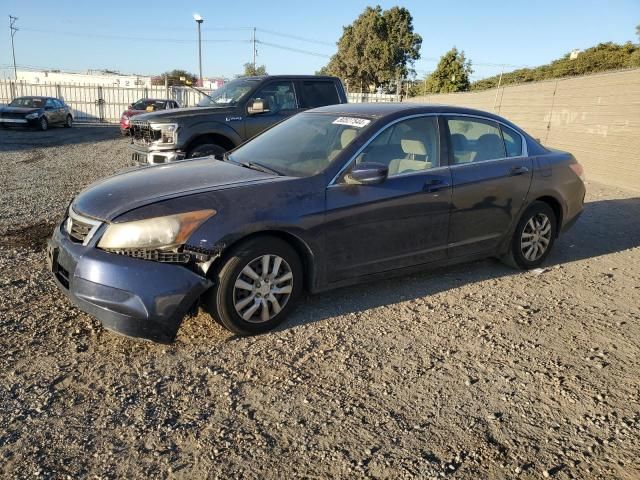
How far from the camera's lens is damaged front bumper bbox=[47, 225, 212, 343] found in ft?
10.4

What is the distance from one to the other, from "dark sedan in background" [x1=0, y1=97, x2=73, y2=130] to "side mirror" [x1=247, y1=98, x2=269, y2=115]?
1719 cm

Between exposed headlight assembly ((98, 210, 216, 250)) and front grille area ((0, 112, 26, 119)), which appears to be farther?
front grille area ((0, 112, 26, 119))

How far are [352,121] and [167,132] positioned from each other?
4031mm

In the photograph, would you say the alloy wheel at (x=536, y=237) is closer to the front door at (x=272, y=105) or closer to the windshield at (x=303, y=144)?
the windshield at (x=303, y=144)

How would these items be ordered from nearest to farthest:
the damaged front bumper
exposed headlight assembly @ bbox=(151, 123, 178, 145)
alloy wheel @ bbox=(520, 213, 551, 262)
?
the damaged front bumper
alloy wheel @ bbox=(520, 213, 551, 262)
exposed headlight assembly @ bbox=(151, 123, 178, 145)

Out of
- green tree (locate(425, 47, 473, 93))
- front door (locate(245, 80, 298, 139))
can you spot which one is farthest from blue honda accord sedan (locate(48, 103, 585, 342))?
green tree (locate(425, 47, 473, 93))

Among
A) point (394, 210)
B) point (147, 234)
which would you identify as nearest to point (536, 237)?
point (394, 210)

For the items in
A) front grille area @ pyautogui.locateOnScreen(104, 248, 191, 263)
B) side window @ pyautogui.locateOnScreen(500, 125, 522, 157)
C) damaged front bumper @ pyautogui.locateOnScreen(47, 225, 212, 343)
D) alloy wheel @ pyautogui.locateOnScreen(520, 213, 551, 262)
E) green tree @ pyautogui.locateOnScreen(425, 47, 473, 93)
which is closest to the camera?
damaged front bumper @ pyautogui.locateOnScreen(47, 225, 212, 343)

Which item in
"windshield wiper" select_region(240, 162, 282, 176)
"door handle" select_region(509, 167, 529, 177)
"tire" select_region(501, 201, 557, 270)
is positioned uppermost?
"windshield wiper" select_region(240, 162, 282, 176)

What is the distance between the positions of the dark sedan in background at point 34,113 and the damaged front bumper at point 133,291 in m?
21.4

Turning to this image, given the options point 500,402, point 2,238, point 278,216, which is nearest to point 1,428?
point 278,216

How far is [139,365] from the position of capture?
3.27 metres

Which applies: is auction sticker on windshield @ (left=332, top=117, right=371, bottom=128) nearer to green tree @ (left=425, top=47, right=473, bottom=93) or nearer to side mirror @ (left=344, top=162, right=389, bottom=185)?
→ side mirror @ (left=344, top=162, right=389, bottom=185)

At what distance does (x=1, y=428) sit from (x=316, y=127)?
3.26m
